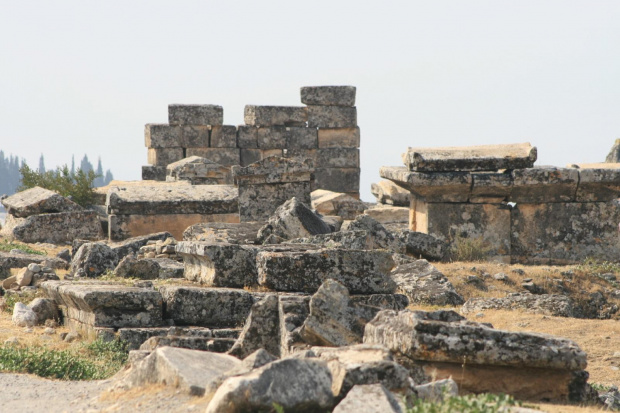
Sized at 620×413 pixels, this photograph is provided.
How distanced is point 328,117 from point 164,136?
4631 millimetres

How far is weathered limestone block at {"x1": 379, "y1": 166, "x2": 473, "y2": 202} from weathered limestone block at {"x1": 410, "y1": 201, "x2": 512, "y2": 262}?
4.6 inches

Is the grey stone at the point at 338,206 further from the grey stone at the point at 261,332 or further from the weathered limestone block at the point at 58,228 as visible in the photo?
the grey stone at the point at 261,332

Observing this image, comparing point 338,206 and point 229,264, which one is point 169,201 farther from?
point 338,206

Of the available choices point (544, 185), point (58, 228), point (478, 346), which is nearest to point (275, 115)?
point (58, 228)

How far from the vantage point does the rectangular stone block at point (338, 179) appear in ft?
83.8

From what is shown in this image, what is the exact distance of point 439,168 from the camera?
42.2ft

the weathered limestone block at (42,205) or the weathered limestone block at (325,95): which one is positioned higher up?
the weathered limestone block at (325,95)

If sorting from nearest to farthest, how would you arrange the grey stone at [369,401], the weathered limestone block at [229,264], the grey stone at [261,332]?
the grey stone at [369,401] < the grey stone at [261,332] < the weathered limestone block at [229,264]

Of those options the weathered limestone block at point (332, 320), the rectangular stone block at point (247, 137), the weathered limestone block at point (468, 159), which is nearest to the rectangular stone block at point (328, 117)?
the rectangular stone block at point (247, 137)

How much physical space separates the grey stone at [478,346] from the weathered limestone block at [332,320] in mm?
603

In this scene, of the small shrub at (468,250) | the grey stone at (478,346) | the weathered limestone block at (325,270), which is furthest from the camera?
the small shrub at (468,250)

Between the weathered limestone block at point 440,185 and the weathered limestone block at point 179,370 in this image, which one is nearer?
the weathered limestone block at point 179,370

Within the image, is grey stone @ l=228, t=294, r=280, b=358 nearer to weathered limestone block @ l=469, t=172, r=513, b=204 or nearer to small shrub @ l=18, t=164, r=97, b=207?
weathered limestone block @ l=469, t=172, r=513, b=204

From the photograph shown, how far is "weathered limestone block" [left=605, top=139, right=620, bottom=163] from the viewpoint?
98.7 ft
